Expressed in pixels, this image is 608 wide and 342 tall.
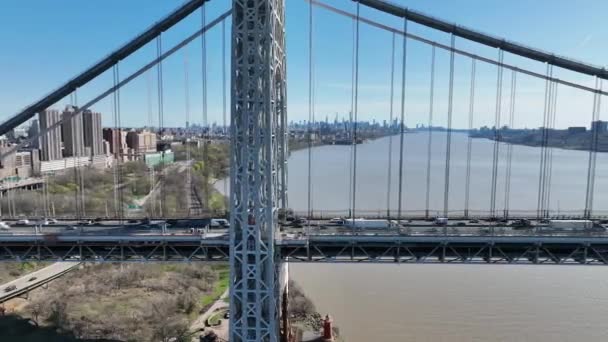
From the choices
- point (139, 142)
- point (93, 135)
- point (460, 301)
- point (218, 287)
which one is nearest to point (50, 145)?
point (93, 135)

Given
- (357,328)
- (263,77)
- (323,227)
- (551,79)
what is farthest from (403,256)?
(551,79)

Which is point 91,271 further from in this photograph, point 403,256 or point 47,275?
point 403,256

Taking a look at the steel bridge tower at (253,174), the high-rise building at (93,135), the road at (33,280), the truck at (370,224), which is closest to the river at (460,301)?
the truck at (370,224)

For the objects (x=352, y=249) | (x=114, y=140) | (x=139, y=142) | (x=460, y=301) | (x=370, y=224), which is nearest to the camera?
(x=352, y=249)

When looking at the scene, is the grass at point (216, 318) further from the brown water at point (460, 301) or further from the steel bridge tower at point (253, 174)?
the brown water at point (460, 301)

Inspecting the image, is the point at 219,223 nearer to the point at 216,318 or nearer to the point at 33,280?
the point at 216,318

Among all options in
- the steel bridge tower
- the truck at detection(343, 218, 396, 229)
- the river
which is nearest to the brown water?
the river

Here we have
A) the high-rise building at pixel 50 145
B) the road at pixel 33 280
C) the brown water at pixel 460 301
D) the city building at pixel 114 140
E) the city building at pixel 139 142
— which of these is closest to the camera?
the brown water at pixel 460 301
